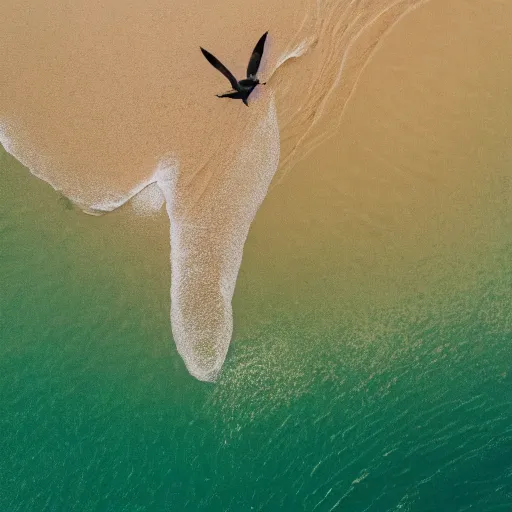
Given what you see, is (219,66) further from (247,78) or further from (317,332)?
(317,332)

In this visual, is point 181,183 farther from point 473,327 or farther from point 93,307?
point 473,327

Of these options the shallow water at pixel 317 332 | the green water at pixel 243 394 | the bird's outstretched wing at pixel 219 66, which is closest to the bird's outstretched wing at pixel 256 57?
the bird's outstretched wing at pixel 219 66

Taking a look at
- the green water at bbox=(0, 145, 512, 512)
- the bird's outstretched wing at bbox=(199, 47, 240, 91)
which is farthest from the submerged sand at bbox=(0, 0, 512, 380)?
the green water at bbox=(0, 145, 512, 512)

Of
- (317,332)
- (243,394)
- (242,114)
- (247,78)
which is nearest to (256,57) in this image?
(247,78)

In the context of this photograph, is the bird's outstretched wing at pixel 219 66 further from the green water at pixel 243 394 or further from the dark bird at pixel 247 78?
the green water at pixel 243 394

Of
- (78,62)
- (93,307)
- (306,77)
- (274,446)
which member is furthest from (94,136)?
(274,446)
